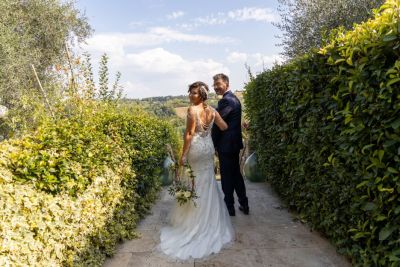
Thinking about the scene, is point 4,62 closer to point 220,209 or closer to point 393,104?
point 220,209

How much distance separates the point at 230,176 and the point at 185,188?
103 cm

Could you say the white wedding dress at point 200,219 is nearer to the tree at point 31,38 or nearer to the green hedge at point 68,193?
the green hedge at point 68,193

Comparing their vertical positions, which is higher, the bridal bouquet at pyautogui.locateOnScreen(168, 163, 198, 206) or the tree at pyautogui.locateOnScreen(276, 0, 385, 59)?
the tree at pyautogui.locateOnScreen(276, 0, 385, 59)

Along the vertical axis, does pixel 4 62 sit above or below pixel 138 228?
above

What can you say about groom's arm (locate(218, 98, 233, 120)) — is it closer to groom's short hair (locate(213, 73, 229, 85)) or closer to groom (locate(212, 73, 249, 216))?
groom (locate(212, 73, 249, 216))

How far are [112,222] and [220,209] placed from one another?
1.46 m

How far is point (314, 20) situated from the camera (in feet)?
42.2

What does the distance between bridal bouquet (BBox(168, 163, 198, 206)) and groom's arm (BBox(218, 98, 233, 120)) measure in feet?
3.56

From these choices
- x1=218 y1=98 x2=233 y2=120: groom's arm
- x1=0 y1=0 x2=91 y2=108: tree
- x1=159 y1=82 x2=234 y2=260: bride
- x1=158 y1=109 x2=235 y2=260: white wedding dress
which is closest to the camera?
x1=158 y1=109 x2=235 y2=260: white wedding dress

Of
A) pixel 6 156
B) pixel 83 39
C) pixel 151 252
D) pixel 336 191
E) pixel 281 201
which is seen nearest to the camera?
pixel 6 156

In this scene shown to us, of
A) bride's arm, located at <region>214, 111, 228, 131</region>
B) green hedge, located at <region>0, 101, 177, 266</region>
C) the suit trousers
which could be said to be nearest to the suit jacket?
the suit trousers

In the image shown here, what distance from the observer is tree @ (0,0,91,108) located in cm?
1165

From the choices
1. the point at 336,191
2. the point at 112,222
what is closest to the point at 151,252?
the point at 112,222

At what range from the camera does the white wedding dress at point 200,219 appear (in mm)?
3977
